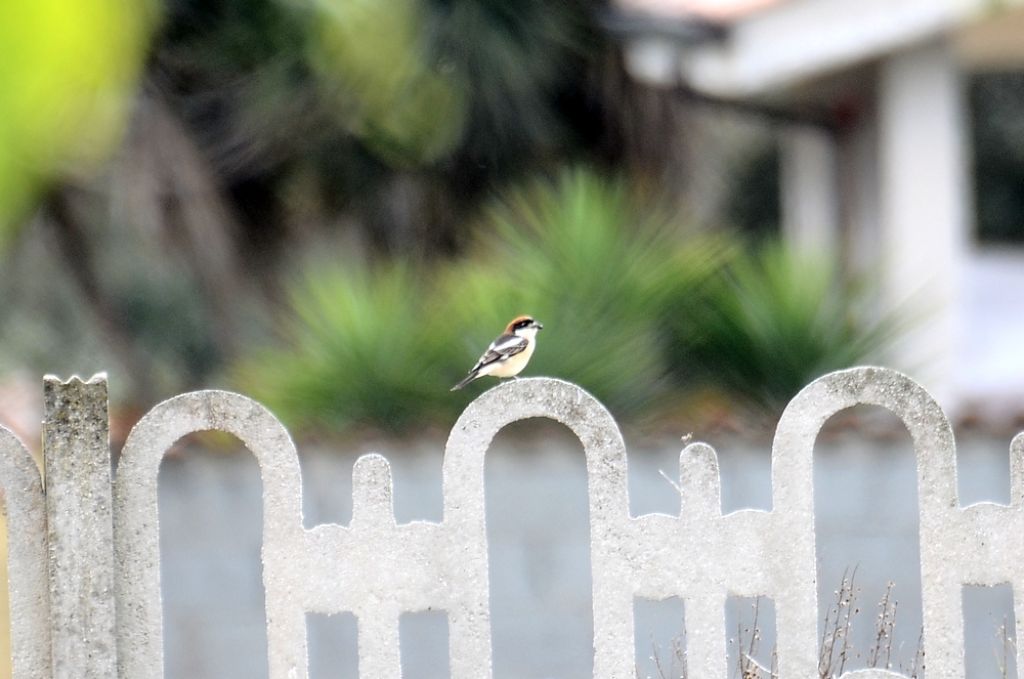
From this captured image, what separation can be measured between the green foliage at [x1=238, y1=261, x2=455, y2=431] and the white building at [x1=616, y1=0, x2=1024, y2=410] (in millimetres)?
2304

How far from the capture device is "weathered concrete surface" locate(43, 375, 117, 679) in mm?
3240

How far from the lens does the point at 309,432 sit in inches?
241

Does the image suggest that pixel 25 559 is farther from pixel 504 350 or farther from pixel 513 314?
pixel 513 314

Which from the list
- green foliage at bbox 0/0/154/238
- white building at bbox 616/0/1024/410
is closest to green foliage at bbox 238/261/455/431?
green foliage at bbox 0/0/154/238

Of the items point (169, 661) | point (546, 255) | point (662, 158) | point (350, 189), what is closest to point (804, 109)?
point (662, 158)

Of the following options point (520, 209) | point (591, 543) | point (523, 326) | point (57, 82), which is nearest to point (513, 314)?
point (520, 209)

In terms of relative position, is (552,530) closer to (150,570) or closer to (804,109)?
(150,570)

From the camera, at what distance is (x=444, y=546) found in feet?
10.7

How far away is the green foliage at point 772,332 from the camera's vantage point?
6234 mm

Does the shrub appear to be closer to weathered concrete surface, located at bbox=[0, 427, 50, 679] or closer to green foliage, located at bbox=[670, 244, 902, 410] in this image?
green foliage, located at bbox=[670, 244, 902, 410]

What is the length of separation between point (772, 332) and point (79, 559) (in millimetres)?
3562

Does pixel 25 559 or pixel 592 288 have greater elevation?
pixel 592 288

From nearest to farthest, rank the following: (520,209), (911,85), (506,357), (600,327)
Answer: (506,357), (600,327), (520,209), (911,85)

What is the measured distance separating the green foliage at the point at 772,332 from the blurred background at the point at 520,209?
1cm
